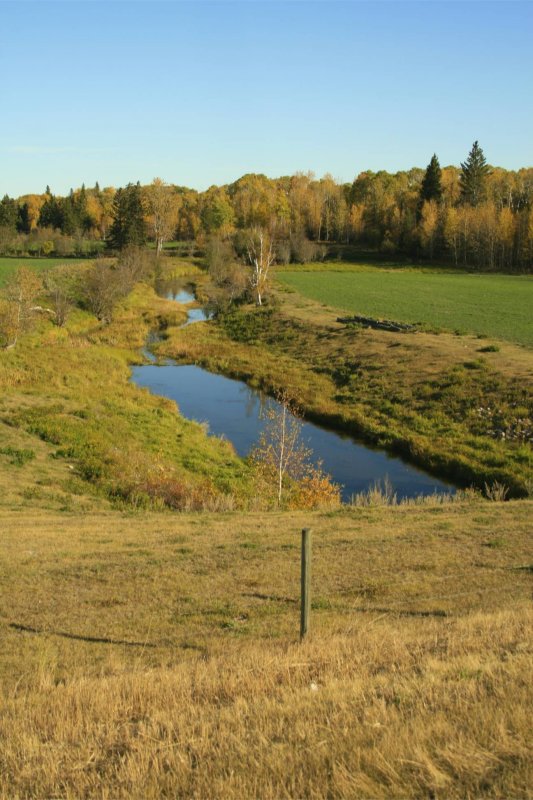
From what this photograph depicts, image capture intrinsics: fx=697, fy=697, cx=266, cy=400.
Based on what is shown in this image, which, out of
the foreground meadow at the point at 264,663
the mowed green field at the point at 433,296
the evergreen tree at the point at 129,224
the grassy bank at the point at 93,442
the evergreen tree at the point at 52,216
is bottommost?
the grassy bank at the point at 93,442

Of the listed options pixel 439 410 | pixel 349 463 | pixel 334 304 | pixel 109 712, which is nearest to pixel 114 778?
pixel 109 712

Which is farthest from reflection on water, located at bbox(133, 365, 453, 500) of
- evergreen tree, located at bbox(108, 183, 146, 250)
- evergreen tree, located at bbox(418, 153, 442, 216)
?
evergreen tree, located at bbox(418, 153, 442, 216)

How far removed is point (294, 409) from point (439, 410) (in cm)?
813

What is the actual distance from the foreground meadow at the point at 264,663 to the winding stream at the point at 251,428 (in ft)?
38.9

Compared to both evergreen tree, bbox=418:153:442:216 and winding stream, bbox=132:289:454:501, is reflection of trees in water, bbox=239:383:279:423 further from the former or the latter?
evergreen tree, bbox=418:153:442:216

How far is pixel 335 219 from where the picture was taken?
465 ft

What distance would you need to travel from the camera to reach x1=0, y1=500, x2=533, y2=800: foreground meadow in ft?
17.1

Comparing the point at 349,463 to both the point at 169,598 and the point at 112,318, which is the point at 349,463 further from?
the point at 112,318

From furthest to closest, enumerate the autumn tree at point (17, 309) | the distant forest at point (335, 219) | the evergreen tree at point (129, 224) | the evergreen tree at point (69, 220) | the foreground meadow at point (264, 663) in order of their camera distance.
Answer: the evergreen tree at point (69, 220) < the distant forest at point (335, 219) < the evergreen tree at point (129, 224) < the autumn tree at point (17, 309) < the foreground meadow at point (264, 663)

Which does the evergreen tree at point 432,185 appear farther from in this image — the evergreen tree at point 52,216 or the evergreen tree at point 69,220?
the evergreen tree at point 52,216

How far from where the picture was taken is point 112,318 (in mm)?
63938

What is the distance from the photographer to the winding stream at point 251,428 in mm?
28078

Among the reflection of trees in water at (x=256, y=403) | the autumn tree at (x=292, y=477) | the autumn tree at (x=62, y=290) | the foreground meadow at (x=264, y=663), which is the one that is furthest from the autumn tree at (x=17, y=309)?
the foreground meadow at (x=264, y=663)

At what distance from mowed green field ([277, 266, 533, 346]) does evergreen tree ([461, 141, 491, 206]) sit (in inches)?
1070
